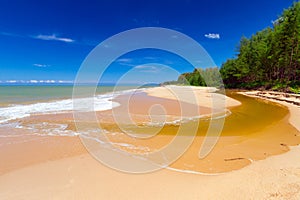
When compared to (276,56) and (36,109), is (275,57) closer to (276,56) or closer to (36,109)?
(276,56)

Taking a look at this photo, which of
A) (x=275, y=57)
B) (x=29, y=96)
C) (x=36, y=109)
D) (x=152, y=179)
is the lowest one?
(x=152, y=179)

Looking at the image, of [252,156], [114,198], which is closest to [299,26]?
[252,156]

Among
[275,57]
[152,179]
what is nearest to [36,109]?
[152,179]

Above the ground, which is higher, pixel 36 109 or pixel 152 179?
pixel 36 109

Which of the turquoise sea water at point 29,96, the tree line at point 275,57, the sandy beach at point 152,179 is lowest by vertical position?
the sandy beach at point 152,179

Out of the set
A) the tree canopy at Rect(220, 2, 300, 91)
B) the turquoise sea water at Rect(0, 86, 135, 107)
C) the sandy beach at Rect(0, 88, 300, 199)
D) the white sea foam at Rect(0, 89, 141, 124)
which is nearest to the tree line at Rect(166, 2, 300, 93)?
the tree canopy at Rect(220, 2, 300, 91)

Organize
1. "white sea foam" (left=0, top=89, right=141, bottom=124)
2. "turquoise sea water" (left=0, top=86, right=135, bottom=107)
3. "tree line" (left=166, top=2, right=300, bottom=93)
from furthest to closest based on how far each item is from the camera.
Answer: "tree line" (left=166, top=2, right=300, bottom=93), "turquoise sea water" (left=0, top=86, right=135, bottom=107), "white sea foam" (left=0, top=89, right=141, bottom=124)

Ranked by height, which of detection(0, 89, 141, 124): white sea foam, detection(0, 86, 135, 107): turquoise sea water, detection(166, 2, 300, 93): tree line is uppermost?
detection(166, 2, 300, 93): tree line

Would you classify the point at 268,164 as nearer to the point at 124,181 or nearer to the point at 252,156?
the point at 252,156

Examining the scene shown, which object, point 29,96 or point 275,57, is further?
point 275,57

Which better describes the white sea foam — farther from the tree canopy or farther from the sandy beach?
the tree canopy

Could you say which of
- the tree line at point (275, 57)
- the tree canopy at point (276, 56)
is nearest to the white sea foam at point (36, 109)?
the tree line at point (275, 57)

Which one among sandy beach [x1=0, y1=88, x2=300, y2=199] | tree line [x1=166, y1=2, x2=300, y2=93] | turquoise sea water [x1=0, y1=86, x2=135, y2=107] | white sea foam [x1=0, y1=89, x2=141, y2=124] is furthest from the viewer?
tree line [x1=166, y1=2, x2=300, y2=93]

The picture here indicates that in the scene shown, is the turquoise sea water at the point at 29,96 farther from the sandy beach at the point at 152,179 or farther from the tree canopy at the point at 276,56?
the tree canopy at the point at 276,56
